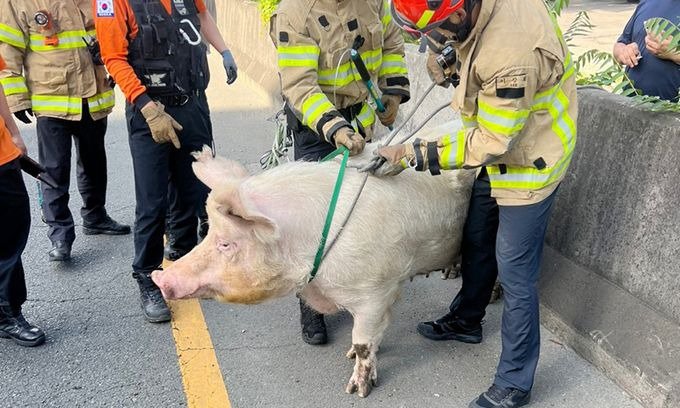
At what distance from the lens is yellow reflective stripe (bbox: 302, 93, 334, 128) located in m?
3.38

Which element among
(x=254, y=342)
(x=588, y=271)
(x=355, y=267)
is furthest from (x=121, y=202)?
(x=588, y=271)

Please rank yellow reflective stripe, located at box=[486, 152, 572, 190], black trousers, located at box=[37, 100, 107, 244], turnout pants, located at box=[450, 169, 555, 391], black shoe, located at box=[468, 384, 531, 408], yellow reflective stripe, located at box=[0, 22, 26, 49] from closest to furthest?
yellow reflective stripe, located at box=[486, 152, 572, 190] < turnout pants, located at box=[450, 169, 555, 391] < black shoe, located at box=[468, 384, 531, 408] < yellow reflective stripe, located at box=[0, 22, 26, 49] < black trousers, located at box=[37, 100, 107, 244]

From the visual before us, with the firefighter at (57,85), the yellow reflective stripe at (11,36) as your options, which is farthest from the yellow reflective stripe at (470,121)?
the yellow reflective stripe at (11,36)

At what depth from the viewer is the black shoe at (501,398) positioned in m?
3.18

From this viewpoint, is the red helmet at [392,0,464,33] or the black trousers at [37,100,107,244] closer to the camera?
the red helmet at [392,0,464,33]

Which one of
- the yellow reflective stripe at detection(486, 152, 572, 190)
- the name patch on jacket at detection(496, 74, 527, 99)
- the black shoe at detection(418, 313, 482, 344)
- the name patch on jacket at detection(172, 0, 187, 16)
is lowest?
the black shoe at detection(418, 313, 482, 344)

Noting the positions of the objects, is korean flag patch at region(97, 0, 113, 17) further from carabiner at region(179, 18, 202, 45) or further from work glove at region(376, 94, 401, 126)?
work glove at region(376, 94, 401, 126)

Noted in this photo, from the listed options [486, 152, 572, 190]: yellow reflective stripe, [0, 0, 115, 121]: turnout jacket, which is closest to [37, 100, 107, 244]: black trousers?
[0, 0, 115, 121]: turnout jacket

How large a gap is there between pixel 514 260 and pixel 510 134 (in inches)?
27.8

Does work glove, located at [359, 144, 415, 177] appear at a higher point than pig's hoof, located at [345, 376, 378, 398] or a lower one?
higher

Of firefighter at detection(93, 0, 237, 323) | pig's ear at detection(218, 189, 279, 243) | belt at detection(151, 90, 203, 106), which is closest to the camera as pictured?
pig's ear at detection(218, 189, 279, 243)

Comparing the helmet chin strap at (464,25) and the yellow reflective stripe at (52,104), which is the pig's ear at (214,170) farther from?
the yellow reflective stripe at (52,104)

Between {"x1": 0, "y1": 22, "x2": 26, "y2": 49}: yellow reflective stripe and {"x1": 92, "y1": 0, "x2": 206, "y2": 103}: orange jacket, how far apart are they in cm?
113

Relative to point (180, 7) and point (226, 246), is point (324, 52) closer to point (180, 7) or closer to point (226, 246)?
point (180, 7)
